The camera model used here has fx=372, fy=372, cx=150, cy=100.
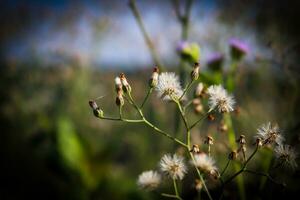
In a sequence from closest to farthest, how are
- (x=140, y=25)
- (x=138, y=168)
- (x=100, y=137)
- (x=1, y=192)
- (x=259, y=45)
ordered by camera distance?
(x=140, y=25)
(x=1, y=192)
(x=259, y=45)
(x=138, y=168)
(x=100, y=137)

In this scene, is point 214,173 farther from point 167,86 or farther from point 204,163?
→ point 167,86

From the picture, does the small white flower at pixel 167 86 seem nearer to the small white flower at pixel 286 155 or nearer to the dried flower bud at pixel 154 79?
the dried flower bud at pixel 154 79

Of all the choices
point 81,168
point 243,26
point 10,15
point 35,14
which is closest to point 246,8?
point 243,26

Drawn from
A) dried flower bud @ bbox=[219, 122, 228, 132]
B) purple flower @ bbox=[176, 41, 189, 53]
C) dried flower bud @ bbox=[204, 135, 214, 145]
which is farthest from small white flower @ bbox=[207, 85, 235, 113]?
purple flower @ bbox=[176, 41, 189, 53]

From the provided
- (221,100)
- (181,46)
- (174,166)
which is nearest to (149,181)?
(174,166)

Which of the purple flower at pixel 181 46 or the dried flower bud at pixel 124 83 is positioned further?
the purple flower at pixel 181 46

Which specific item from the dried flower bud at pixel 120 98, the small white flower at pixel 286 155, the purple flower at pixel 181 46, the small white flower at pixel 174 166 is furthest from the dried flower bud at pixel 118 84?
the purple flower at pixel 181 46

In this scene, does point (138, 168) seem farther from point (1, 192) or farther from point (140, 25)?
point (140, 25)
